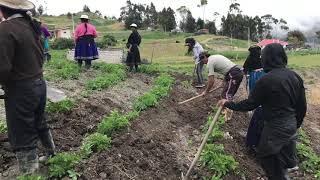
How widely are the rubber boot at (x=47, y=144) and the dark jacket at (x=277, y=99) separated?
2369mm

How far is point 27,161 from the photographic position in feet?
17.6

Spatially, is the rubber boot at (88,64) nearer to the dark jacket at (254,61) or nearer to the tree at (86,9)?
the dark jacket at (254,61)

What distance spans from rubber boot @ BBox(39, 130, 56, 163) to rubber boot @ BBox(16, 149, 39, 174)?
1.21 ft

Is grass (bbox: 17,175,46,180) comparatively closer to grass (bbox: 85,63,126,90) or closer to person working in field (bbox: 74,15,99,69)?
grass (bbox: 85,63,126,90)

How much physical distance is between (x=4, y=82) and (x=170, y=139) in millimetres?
3542

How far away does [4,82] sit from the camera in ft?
16.9

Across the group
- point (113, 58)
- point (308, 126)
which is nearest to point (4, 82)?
point (308, 126)

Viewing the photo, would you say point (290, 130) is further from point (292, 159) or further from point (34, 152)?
point (34, 152)

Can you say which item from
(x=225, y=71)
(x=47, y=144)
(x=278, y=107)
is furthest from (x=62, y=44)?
(x=278, y=107)

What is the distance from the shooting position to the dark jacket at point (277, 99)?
17.8 feet

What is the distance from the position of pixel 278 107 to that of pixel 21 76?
2.83 metres

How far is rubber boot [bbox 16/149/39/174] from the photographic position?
5.32 metres

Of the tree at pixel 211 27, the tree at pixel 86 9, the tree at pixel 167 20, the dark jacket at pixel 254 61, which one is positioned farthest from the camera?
the tree at pixel 86 9

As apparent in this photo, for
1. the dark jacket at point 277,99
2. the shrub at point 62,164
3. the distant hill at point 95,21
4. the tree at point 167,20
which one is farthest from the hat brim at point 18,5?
the distant hill at point 95,21
